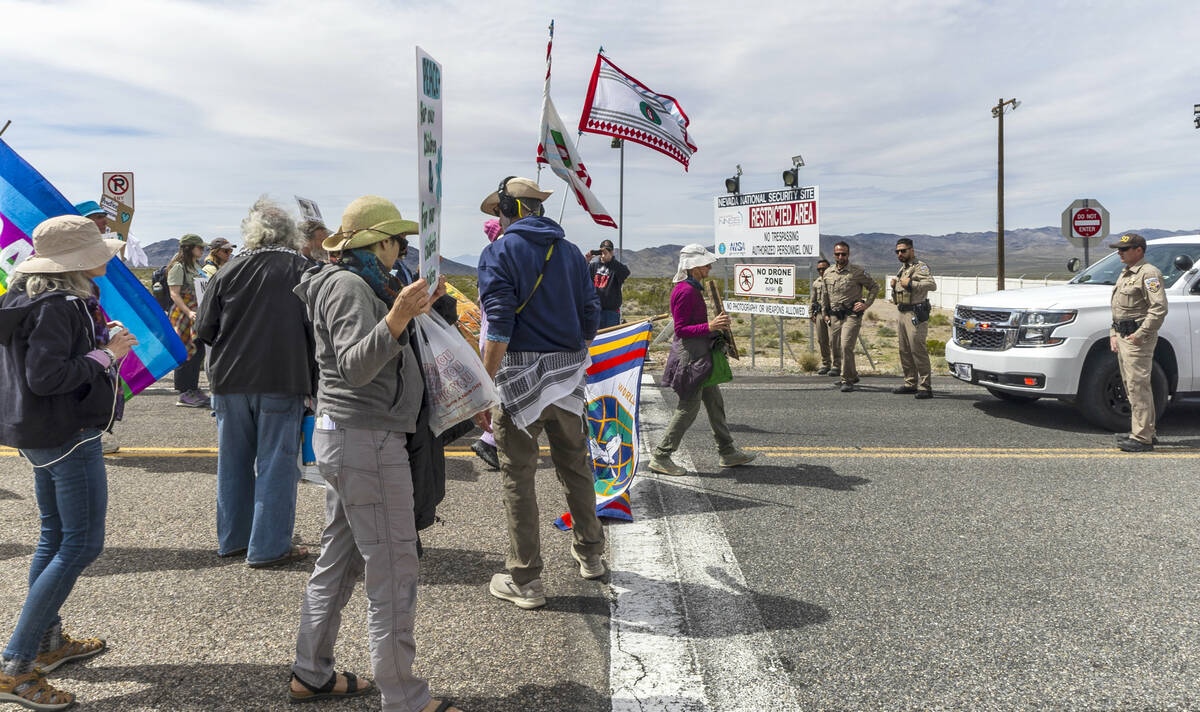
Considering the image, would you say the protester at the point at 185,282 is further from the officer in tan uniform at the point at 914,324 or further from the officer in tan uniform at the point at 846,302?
the officer in tan uniform at the point at 914,324

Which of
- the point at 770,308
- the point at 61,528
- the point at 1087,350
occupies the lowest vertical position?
the point at 61,528

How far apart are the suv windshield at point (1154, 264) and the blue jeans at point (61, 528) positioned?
9.41 meters

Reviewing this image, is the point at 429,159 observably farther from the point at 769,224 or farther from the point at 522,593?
the point at 769,224

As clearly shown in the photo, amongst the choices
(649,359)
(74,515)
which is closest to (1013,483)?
(74,515)

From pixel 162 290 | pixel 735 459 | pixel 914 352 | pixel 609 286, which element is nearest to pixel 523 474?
pixel 735 459

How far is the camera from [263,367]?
14.2ft

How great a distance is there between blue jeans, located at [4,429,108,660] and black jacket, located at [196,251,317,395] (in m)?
1.10

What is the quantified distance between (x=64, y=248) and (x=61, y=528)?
1.14 meters

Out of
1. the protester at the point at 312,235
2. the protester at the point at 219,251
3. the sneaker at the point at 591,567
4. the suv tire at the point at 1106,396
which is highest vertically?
the protester at the point at 219,251

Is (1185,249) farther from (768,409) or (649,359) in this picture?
(649,359)

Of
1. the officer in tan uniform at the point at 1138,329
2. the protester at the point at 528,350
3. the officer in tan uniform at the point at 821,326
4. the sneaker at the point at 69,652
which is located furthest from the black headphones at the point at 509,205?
the officer in tan uniform at the point at 821,326

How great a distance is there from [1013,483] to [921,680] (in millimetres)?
3501

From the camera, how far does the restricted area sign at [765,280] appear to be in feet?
44.3

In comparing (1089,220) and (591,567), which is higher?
(1089,220)
